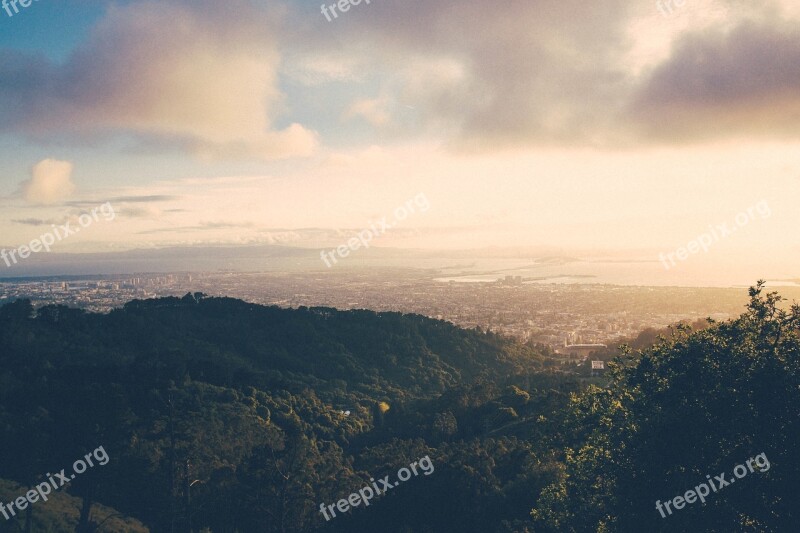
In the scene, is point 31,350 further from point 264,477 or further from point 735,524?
point 735,524

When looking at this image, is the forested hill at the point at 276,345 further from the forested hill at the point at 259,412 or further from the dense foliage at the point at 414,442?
the dense foliage at the point at 414,442

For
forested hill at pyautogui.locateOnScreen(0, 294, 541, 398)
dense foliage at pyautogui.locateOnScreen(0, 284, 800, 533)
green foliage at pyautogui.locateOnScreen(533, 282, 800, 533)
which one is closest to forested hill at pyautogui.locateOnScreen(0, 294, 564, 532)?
dense foliage at pyautogui.locateOnScreen(0, 284, 800, 533)

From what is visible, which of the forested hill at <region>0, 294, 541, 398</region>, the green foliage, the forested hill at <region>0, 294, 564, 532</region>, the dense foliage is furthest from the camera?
the forested hill at <region>0, 294, 541, 398</region>

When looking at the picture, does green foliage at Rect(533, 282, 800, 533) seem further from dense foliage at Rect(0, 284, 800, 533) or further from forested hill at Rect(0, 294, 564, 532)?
forested hill at Rect(0, 294, 564, 532)

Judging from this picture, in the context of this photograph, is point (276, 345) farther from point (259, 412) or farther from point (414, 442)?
point (414, 442)

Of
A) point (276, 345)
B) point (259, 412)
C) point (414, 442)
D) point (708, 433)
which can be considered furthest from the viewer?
point (276, 345)

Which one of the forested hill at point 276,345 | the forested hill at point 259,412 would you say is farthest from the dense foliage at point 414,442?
the forested hill at point 276,345

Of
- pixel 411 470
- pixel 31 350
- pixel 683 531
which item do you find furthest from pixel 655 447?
pixel 31 350

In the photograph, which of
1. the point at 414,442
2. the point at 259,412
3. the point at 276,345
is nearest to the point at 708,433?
the point at 414,442

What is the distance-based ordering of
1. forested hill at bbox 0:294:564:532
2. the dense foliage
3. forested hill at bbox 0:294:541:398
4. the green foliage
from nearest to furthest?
the green foliage, the dense foliage, forested hill at bbox 0:294:564:532, forested hill at bbox 0:294:541:398

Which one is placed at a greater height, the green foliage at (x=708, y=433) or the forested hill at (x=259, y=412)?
the green foliage at (x=708, y=433)

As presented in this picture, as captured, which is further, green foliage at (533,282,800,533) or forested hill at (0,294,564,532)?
forested hill at (0,294,564,532)
